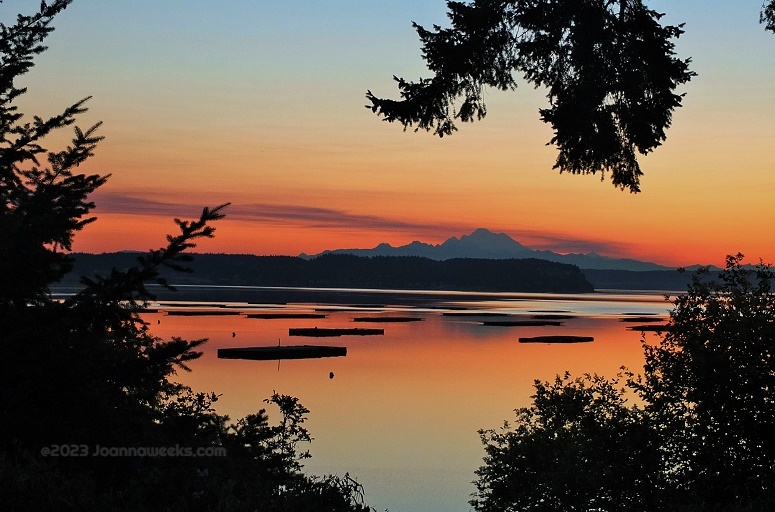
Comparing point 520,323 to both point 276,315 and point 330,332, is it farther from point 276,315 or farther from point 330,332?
point 276,315

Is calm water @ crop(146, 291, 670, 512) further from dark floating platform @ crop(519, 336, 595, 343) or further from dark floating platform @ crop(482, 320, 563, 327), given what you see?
dark floating platform @ crop(482, 320, 563, 327)

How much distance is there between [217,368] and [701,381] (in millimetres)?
61620

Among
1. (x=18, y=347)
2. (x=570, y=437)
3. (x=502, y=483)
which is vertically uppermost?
(x=18, y=347)

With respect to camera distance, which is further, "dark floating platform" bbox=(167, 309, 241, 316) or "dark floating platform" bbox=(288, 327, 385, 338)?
"dark floating platform" bbox=(167, 309, 241, 316)

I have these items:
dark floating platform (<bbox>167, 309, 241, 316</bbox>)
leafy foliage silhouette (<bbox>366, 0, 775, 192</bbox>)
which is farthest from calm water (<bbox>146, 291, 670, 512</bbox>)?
leafy foliage silhouette (<bbox>366, 0, 775, 192</bbox>)

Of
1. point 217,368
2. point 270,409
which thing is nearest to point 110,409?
point 270,409

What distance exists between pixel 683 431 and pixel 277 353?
221ft

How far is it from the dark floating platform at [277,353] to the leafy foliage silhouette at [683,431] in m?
62.1

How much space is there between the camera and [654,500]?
67.2ft

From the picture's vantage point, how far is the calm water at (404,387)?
43250 mm

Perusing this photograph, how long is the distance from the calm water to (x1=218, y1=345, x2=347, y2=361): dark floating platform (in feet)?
6.25

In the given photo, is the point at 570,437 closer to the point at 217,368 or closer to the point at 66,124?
the point at 66,124

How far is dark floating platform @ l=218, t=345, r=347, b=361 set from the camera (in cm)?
8475

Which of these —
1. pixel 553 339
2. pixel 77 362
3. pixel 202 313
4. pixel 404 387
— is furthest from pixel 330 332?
pixel 77 362
